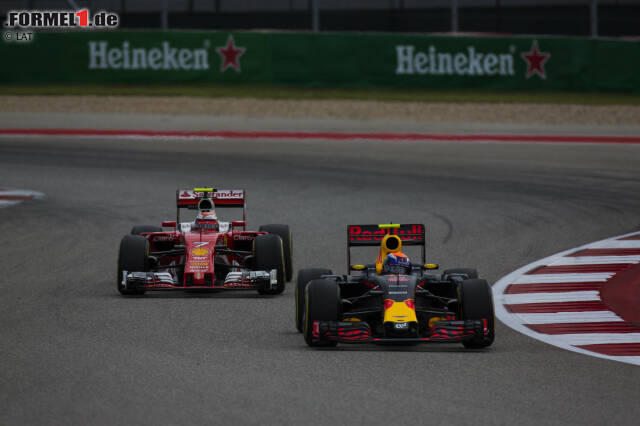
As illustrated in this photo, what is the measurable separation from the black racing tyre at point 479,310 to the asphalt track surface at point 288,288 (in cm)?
19

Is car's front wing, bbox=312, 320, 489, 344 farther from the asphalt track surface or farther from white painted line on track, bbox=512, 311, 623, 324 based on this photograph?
white painted line on track, bbox=512, 311, 623, 324

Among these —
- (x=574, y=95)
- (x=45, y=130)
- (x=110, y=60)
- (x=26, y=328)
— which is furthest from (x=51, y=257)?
(x=574, y=95)

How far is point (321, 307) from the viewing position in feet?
31.4

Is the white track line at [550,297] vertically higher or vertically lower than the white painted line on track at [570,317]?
higher

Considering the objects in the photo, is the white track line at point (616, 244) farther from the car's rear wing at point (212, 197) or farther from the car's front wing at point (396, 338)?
the car's front wing at point (396, 338)

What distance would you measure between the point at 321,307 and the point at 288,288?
3.63 meters

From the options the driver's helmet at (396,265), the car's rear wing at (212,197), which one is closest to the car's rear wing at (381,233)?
the driver's helmet at (396,265)

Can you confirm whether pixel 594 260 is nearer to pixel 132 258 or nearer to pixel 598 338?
pixel 598 338

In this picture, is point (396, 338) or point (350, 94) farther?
point (350, 94)

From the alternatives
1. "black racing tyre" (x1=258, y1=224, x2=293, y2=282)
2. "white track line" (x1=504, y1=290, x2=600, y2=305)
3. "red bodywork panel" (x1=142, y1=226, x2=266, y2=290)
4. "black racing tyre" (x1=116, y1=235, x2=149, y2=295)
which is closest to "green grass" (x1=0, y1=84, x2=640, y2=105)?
"black racing tyre" (x1=258, y1=224, x2=293, y2=282)

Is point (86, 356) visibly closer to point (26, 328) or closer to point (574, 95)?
point (26, 328)

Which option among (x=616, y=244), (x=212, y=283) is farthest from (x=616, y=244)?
(x=212, y=283)

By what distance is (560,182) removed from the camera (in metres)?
21.7

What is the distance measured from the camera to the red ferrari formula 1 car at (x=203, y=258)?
12484mm
